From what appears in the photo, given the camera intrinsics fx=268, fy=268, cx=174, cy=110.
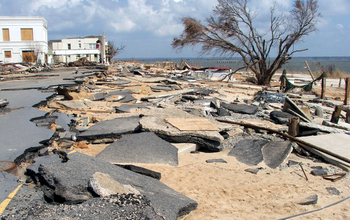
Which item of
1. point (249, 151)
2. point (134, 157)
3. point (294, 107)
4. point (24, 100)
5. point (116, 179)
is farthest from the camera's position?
point (294, 107)

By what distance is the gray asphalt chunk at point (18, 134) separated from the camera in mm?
3175

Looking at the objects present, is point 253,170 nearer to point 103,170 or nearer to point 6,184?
point 103,170

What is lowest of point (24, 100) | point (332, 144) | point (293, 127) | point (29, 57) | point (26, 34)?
point (332, 144)

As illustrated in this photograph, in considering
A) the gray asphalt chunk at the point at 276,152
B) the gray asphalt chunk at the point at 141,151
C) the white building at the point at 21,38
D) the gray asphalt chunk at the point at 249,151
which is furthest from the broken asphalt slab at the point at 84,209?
the white building at the point at 21,38

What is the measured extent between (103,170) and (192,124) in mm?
2202

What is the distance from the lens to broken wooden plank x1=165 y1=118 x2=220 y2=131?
4543 millimetres

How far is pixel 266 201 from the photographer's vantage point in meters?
2.95

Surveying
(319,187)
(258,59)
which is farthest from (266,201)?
(258,59)

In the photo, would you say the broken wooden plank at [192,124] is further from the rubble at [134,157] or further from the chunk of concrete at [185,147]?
the chunk of concrete at [185,147]

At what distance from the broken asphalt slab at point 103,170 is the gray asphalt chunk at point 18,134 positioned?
562mm

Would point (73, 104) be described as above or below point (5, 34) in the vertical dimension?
below

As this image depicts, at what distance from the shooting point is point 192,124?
4754mm

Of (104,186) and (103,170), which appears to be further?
(103,170)

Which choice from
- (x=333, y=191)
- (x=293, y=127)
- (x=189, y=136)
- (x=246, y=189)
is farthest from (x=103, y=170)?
(x=293, y=127)
